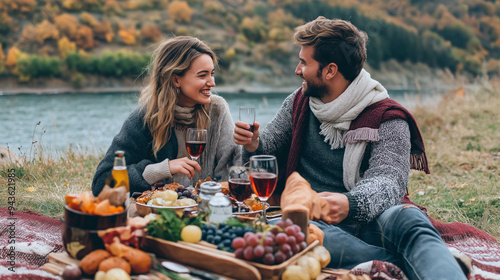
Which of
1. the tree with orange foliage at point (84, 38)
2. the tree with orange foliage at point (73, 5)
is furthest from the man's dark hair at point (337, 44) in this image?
the tree with orange foliage at point (73, 5)

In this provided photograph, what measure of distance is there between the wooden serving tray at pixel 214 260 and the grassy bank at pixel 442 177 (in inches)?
100

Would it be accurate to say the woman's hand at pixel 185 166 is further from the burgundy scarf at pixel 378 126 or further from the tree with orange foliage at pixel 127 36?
the tree with orange foliage at pixel 127 36

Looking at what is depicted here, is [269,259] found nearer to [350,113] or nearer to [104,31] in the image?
[350,113]

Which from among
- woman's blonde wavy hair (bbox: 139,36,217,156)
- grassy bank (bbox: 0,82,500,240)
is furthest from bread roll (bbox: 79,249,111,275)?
grassy bank (bbox: 0,82,500,240)

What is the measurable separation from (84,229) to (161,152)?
65.0 inches

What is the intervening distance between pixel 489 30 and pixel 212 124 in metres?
→ 24.4

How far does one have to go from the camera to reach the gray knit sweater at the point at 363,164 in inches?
92.9

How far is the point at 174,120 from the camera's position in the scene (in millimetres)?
3363

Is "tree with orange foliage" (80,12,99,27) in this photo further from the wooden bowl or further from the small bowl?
the small bowl

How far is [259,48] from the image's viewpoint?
34812 millimetres

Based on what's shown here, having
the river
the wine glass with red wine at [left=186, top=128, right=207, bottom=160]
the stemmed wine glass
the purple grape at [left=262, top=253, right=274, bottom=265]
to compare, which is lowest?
the river

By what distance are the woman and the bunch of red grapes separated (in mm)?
1545

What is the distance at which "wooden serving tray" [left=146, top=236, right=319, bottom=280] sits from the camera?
1.56 meters

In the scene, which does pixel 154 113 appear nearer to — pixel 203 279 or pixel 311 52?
pixel 311 52
